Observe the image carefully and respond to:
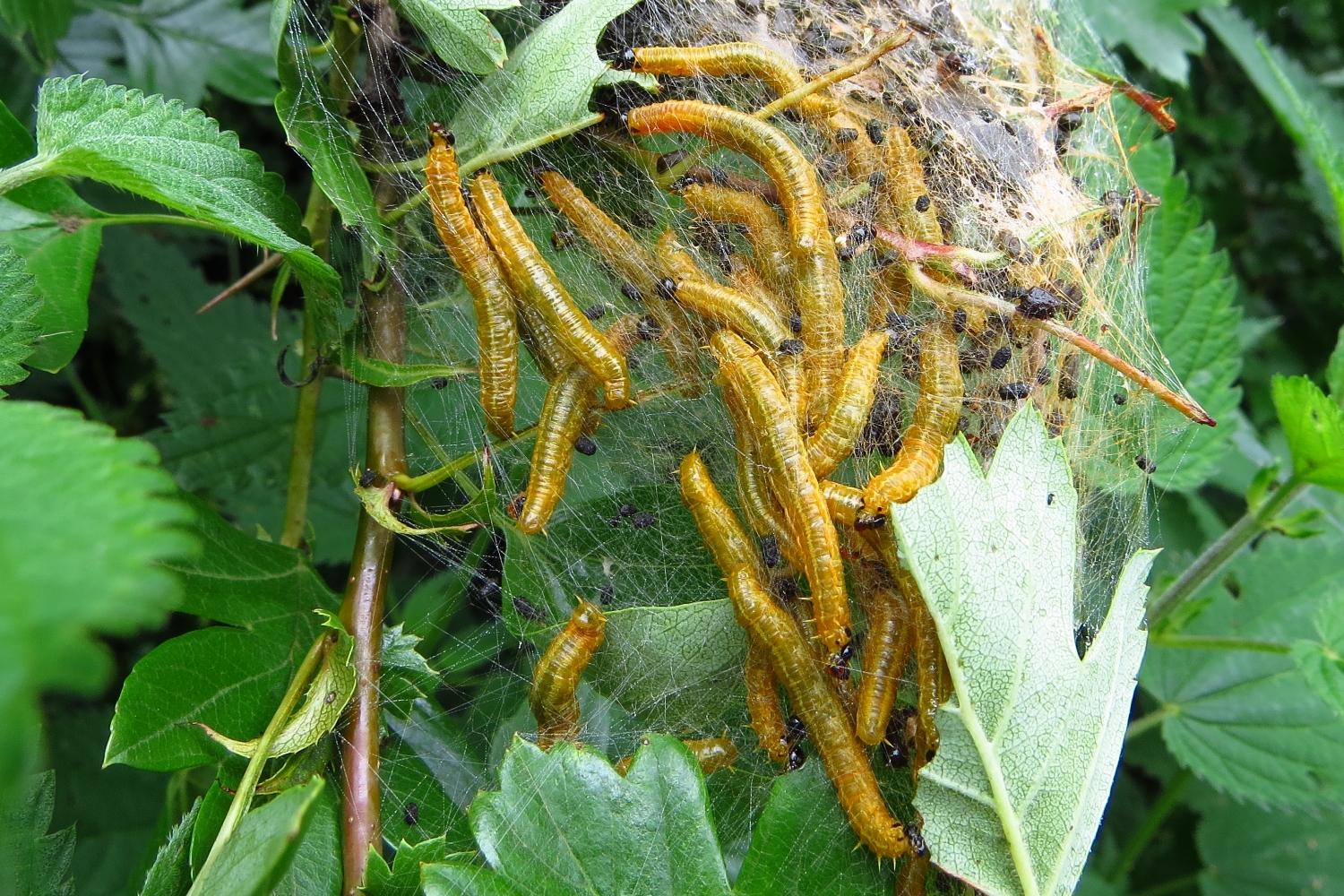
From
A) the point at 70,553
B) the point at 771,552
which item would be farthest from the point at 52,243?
the point at 771,552

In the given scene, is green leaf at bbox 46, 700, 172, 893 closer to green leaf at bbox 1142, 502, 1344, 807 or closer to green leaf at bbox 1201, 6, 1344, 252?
green leaf at bbox 1142, 502, 1344, 807

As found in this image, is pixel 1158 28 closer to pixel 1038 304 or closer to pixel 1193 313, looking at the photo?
pixel 1193 313

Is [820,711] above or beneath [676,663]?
above

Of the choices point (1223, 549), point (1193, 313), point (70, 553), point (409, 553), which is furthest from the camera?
point (409, 553)

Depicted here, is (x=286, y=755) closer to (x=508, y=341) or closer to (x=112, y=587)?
(x=508, y=341)

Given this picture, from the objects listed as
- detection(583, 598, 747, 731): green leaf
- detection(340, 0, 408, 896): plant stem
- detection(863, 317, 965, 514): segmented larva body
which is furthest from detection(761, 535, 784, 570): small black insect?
detection(340, 0, 408, 896): plant stem

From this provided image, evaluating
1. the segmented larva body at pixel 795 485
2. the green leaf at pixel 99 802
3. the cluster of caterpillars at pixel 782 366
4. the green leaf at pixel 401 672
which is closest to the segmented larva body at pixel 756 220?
the cluster of caterpillars at pixel 782 366

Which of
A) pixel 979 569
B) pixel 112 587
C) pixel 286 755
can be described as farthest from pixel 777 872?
pixel 112 587
